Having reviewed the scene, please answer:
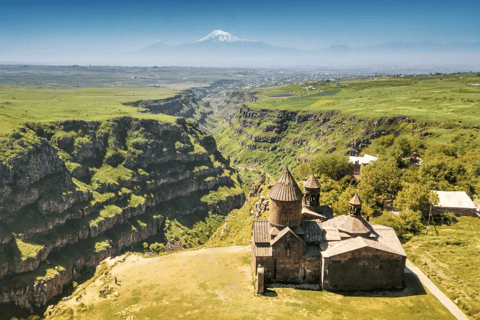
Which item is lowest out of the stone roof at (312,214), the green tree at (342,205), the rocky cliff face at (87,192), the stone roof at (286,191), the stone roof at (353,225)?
the rocky cliff face at (87,192)

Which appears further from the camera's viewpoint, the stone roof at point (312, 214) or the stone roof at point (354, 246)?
the stone roof at point (312, 214)

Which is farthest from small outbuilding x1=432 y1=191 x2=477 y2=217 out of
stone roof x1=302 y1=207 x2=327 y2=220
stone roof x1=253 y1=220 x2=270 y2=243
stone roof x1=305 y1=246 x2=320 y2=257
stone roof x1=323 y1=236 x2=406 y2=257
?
stone roof x1=253 y1=220 x2=270 y2=243

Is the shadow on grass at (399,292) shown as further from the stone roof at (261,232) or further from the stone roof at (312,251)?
the stone roof at (261,232)

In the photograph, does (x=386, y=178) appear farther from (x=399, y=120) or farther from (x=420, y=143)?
(x=399, y=120)

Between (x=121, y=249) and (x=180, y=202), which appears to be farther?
(x=180, y=202)

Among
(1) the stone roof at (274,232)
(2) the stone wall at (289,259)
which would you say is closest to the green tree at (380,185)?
(2) the stone wall at (289,259)

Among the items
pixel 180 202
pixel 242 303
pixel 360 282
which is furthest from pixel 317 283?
pixel 180 202

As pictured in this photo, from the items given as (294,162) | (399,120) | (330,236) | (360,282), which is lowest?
(294,162)

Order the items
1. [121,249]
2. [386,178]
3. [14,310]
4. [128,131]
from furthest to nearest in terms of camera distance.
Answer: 1. [128,131]
2. [121,249]
3. [14,310]
4. [386,178]
